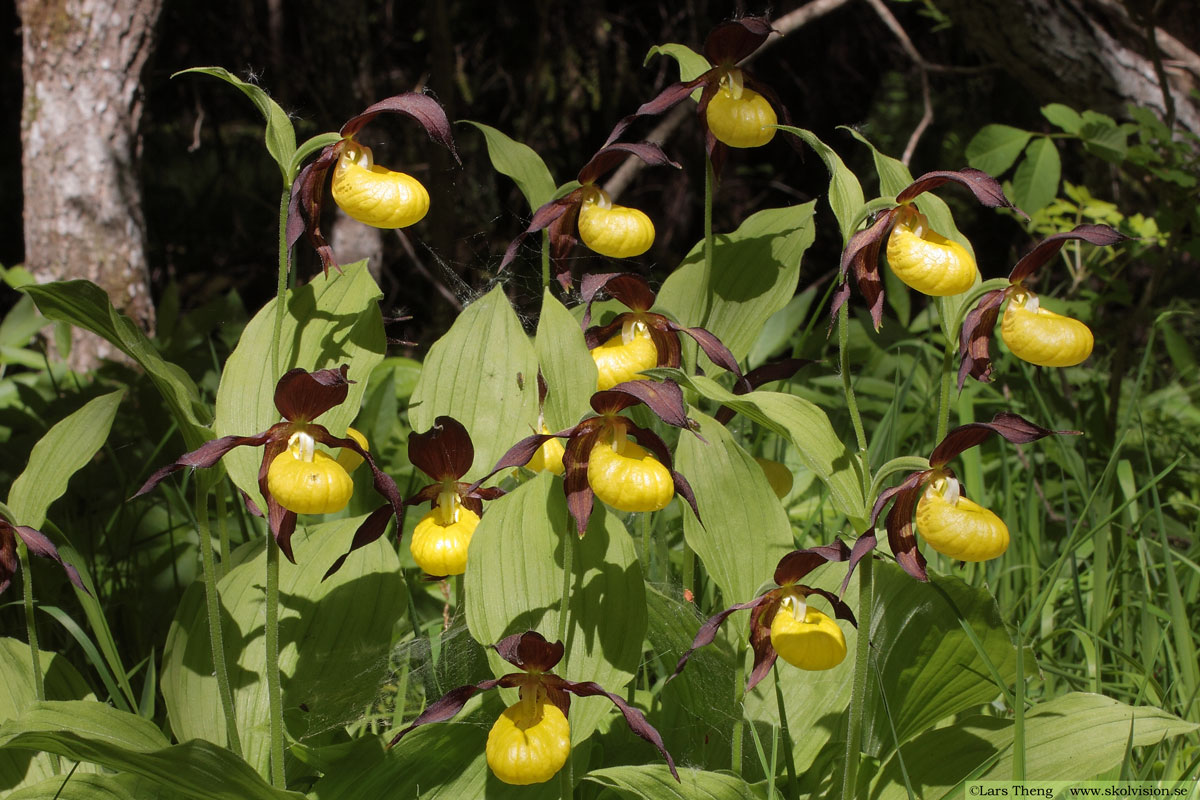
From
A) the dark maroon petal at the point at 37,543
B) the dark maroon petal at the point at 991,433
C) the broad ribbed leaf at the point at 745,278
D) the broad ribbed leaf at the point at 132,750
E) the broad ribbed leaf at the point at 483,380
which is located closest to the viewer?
the broad ribbed leaf at the point at 132,750

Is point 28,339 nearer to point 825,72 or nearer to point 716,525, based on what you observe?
point 716,525

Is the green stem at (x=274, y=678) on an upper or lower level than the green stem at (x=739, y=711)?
upper

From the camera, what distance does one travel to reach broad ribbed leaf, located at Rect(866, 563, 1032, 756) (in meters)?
1.46

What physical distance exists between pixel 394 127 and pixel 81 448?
3411 mm

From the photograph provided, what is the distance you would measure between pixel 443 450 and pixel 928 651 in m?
0.84

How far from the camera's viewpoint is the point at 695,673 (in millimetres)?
1534

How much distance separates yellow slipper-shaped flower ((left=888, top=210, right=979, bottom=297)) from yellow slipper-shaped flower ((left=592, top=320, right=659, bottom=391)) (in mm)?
437

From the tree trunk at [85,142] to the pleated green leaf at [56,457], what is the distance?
2078mm

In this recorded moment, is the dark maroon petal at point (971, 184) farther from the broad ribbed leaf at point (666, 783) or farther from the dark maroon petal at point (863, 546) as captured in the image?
the broad ribbed leaf at point (666, 783)

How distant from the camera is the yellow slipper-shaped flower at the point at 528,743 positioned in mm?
1167

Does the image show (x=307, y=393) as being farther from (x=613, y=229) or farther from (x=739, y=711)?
(x=739, y=711)

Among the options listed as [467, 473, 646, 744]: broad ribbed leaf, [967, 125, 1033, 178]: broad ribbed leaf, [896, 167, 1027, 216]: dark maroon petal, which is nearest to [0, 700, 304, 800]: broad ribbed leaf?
[467, 473, 646, 744]: broad ribbed leaf

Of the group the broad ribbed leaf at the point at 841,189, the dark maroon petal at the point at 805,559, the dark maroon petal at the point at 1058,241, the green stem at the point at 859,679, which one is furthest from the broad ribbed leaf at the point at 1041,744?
the broad ribbed leaf at the point at 841,189

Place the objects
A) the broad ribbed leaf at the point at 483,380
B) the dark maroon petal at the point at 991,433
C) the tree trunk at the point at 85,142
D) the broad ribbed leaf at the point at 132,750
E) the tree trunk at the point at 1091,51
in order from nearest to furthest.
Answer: the broad ribbed leaf at the point at 132,750 → the dark maroon petal at the point at 991,433 → the broad ribbed leaf at the point at 483,380 → the tree trunk at the point at 1091,51 → the tree trunk at the point at 85,142
